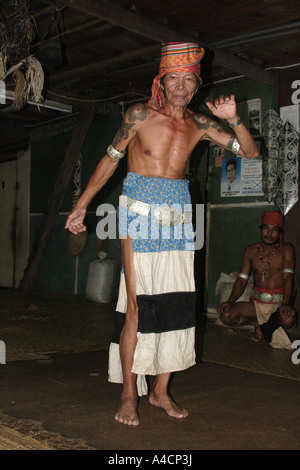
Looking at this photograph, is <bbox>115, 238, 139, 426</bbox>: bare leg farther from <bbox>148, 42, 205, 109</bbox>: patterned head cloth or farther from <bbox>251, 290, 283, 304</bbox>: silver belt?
<bbox>251, 290, 283, 304</bbox>: silver belt

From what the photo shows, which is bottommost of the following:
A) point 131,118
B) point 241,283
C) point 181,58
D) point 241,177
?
point 241,283

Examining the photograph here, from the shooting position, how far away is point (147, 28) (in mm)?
4816

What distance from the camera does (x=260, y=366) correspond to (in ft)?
12.4

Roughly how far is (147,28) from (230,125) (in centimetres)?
260

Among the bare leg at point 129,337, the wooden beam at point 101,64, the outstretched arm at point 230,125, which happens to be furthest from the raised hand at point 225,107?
the wooden beam at point 101,64

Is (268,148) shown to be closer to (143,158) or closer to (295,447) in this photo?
(143,158)

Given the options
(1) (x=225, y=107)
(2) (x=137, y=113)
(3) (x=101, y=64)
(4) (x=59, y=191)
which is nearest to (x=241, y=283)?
(1) (x=225, y=107)

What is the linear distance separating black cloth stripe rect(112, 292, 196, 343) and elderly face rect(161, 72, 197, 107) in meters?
1.00

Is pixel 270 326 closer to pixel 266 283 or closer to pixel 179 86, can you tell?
pixel 266 283

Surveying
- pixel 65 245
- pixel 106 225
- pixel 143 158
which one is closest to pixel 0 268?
pixel 65 245

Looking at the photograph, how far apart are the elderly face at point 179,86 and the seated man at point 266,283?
263 centimetres

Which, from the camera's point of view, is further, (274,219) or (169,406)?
(274,219)

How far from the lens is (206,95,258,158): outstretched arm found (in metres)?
2.59
